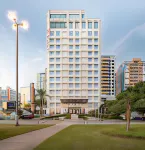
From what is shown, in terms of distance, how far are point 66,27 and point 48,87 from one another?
31.2 metres

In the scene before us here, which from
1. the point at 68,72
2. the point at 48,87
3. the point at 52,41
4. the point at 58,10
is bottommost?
the point at 48,87

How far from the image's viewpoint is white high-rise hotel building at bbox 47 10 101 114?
111 metres

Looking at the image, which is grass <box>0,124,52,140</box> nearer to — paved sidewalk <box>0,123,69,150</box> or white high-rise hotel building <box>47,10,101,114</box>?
paved sidewalk <box>0,123,69,150</box>

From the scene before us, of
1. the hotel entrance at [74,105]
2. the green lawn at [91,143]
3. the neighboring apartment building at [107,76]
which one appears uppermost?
the neighboring apartment building at [107,76]

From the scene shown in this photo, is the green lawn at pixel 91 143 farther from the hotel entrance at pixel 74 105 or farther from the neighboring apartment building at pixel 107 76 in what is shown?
the neighboring apartment building at pixel 107 76

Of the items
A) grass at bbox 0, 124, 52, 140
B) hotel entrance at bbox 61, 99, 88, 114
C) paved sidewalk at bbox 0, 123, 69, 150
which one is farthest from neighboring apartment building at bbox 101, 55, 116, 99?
paved sidewalk at bbox 0, 123, 69, 150

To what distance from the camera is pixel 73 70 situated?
111062 millimetres

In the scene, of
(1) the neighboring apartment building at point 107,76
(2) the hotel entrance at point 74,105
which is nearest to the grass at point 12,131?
(2) the hotel entrance at point 74,105

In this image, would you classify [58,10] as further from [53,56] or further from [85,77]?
[85,77]

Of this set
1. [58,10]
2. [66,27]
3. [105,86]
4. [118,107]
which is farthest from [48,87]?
[105,86]

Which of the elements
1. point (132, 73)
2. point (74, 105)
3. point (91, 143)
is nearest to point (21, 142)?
point (91, 143)

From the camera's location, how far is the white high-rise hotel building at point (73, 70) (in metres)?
111

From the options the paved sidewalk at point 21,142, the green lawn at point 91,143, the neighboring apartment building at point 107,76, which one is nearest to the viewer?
the paved sidewalk at point 21,142

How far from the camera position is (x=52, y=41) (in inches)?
4400
